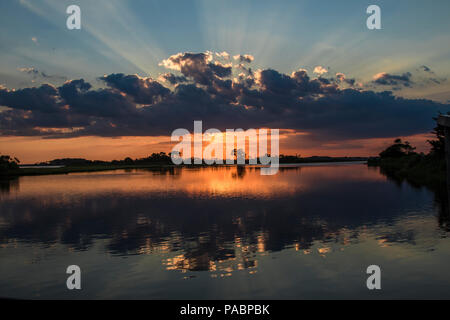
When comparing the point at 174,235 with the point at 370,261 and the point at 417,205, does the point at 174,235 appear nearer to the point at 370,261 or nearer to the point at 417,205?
the point at 370,261

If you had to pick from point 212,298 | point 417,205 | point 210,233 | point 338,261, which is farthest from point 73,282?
point 417,205

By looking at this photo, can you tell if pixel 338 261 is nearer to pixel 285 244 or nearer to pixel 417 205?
pixel 285 244

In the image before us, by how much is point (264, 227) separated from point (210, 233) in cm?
535

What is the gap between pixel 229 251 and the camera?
2278 cm

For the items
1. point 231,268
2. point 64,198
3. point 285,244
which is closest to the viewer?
point 231,268

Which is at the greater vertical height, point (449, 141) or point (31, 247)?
point (449, 141)

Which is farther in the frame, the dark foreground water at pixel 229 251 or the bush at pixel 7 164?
the bush at pixel 7 164

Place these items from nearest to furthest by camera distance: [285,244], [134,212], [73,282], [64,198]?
1. [73,282]
2. [285,244]
3. [134,212]
4. [64,198]

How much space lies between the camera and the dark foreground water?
1631 cm

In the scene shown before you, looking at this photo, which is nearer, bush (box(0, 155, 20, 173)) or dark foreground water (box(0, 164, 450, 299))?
dark foreground water (box(0, 164, 450, 299))

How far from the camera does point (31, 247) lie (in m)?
25.1

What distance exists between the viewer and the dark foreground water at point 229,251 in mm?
16312

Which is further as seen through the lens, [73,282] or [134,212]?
[134,212]

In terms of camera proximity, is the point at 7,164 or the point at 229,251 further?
the point at 7,164
